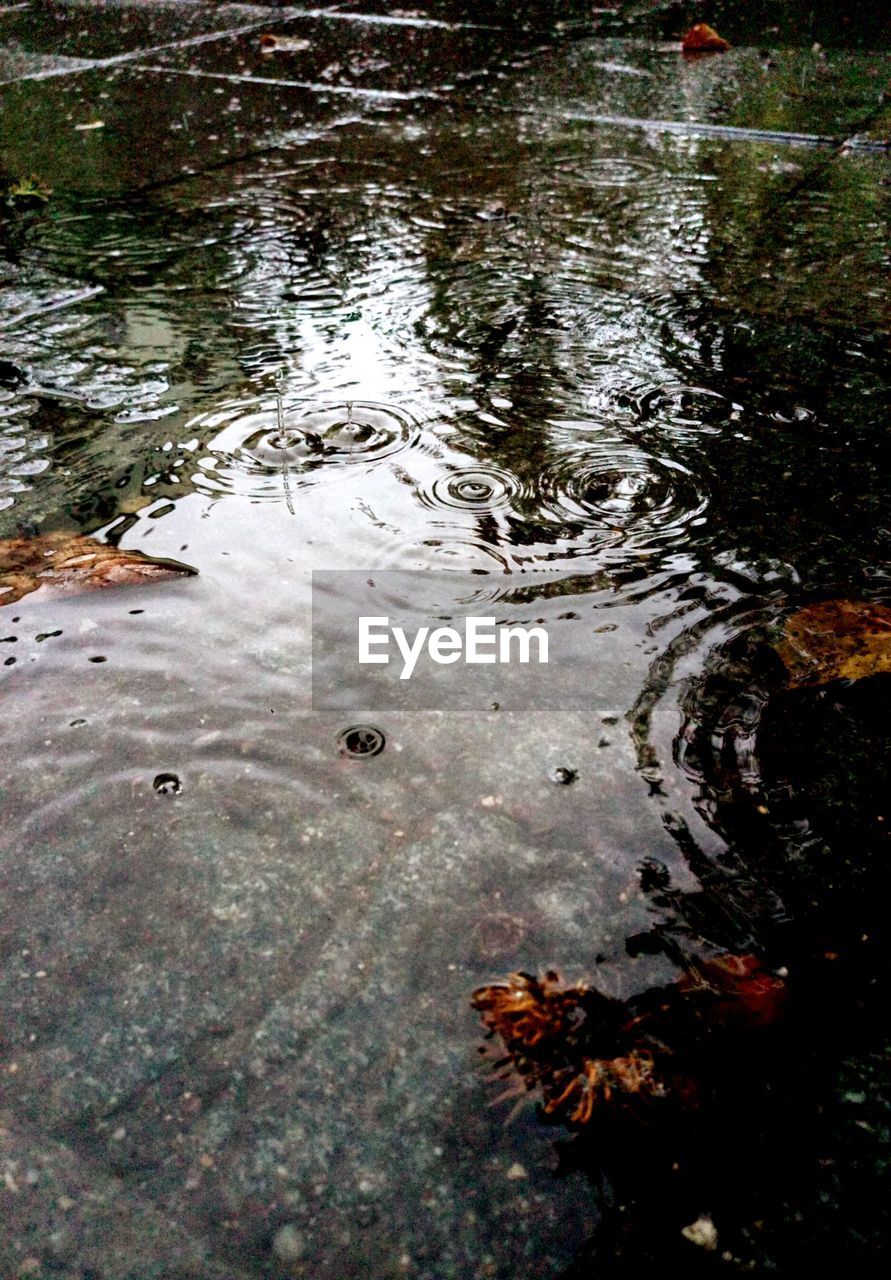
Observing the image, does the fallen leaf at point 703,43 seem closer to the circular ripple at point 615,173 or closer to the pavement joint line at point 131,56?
the circular ripple at point 615,173

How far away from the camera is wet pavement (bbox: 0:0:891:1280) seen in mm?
1153

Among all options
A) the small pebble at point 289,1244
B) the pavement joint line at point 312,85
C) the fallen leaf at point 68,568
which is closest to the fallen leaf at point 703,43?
the pavement joint line at point 312,85

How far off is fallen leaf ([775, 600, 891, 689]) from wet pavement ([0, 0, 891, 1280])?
0.16ft

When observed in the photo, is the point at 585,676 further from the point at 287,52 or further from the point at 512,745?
the point at 287,52

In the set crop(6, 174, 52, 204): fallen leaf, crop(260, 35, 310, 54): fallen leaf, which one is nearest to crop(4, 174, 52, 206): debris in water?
crop(6, 174, 52, 204): fallen leaf

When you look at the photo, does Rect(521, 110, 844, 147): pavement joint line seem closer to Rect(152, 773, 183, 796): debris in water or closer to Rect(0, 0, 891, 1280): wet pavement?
Rect(0, 0, 891, 1280): wet pavement

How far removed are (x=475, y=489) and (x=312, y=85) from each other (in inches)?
169

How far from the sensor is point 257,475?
2.32m

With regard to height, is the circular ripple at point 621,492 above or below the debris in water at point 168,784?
above

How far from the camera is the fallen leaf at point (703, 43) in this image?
18.3 feet

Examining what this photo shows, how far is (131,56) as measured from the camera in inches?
234

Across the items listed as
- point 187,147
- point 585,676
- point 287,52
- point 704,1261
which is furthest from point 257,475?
point 287,52

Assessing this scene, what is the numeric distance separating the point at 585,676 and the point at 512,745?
0.23m

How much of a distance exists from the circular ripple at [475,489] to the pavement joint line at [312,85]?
3.71m
